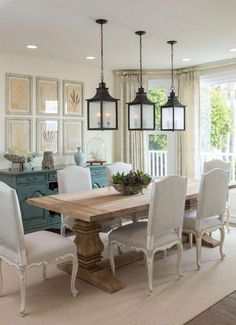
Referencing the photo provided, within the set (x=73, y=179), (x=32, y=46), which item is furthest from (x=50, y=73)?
(x=73, y=179)

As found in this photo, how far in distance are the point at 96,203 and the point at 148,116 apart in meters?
1.25

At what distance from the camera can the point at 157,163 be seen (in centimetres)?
696

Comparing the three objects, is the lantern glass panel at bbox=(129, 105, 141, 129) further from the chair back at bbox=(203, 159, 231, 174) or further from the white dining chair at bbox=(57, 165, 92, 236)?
the chair back at bbox=(203, 159, 231, 174)

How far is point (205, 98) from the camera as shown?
645 cm

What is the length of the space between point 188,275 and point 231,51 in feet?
11.1

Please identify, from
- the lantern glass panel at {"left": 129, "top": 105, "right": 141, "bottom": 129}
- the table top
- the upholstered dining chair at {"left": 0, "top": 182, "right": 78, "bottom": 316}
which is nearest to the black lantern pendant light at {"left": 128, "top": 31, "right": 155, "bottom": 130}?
the lantern glass panel at {"left": 129, "top": 105, "right": 141, "bottom": 129}

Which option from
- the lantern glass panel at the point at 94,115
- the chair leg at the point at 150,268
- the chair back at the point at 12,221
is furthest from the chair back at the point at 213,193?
the chair back at the point at 12,221

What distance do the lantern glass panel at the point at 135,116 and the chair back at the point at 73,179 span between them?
36.5 inches

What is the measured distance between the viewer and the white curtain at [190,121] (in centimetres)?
633

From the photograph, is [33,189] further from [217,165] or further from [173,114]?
[217,165]

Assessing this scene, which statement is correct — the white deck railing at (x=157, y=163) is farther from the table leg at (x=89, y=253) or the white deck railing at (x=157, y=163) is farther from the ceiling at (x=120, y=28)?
the table leg at (x=89, y=253)

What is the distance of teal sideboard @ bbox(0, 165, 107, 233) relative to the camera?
191 inches

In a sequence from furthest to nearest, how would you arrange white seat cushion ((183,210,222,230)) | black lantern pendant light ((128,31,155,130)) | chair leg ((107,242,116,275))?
1. black lantern pendant light ((128,31,155,130))
2. white seat cushion ((183,210,222,230))
3. chair leg ((107,242,116,275))

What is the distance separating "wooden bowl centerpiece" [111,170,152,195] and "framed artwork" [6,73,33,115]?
90.9 inches
